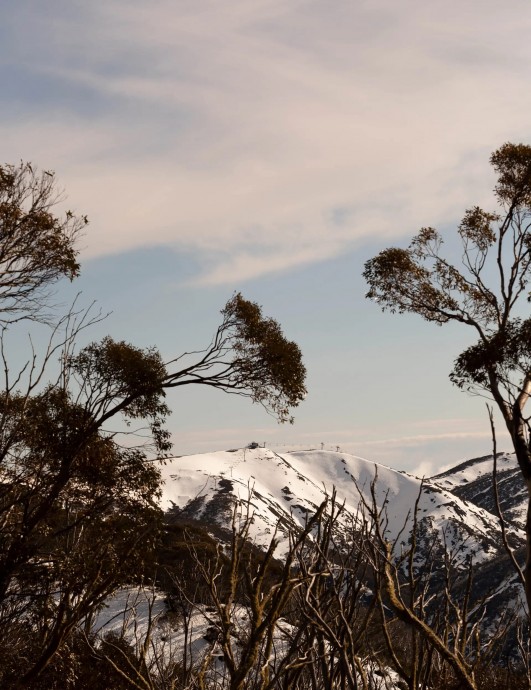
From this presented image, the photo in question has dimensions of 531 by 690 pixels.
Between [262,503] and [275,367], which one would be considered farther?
[262,503]

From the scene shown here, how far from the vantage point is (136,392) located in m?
16.1

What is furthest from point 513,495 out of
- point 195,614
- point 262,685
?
point 262,685

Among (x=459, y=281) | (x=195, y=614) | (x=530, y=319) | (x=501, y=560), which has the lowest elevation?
(x=501, y=560)

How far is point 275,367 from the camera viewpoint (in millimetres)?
17172

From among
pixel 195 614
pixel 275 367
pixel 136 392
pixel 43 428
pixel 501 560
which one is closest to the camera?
pixel 43 428

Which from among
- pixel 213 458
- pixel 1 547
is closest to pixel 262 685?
pixel 1 547

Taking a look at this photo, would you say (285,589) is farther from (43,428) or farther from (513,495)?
(513,495)

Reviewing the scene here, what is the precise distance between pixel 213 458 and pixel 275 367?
174968 millimetres

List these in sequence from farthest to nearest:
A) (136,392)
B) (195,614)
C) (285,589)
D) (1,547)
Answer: (195,614) < (136,392) < (1,547) < (285,589)

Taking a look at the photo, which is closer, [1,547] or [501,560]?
[1,547]

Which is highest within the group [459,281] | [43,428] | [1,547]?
[459,281]

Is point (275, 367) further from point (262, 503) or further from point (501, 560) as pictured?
point (262, 503)

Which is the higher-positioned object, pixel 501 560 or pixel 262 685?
pixel 262 685

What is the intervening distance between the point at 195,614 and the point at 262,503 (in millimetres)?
122911
